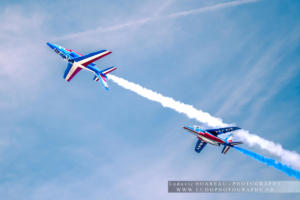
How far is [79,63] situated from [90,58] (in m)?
5.21

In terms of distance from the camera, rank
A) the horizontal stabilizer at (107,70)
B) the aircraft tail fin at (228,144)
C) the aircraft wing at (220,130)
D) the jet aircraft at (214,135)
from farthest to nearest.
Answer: the horizontal stabilizer at (107,70) → the aircraft wing at (220,130) → the jet aircraft at (214,135) → the aircraft tail fin at (228,144)

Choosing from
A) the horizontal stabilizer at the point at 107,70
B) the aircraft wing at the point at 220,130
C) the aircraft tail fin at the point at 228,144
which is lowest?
the aircraft tail fin at the point at 228,144

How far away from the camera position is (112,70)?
293 feet

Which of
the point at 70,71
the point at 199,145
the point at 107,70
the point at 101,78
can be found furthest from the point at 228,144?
the point at 70,71

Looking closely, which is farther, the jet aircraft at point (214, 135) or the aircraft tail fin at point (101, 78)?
the aircraft tail fin at point (101, 78)

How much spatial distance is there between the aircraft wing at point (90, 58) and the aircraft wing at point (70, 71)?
3675 mm

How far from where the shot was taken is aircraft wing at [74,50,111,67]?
8038 centimetres

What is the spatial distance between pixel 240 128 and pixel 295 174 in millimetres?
20099

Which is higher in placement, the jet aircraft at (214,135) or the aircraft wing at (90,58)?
the aircraft wing at (90,58)

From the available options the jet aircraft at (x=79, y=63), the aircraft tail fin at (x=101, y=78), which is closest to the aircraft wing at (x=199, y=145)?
the jet aircraft at (x=79, y=63)

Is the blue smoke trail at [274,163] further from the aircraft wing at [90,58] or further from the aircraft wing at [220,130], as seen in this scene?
the aircraft wing at [90,58]

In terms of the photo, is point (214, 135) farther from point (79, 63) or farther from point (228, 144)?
point (79, 63)

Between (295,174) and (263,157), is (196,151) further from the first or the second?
(295,174)

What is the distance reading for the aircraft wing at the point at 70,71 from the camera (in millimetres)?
88188
